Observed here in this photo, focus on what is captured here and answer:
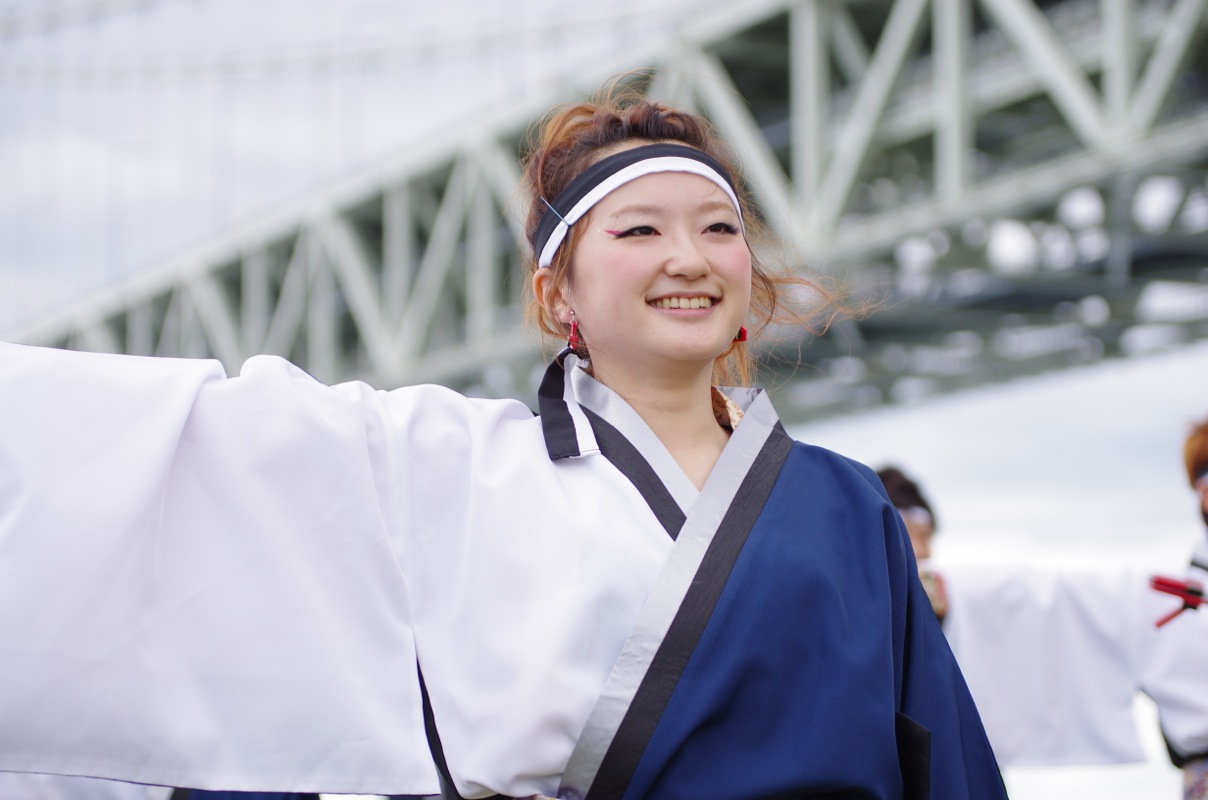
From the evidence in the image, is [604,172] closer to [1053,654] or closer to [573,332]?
[573,332]

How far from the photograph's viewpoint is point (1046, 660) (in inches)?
153

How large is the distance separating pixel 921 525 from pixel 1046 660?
→ 25.8 inches

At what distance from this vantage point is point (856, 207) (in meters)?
13.5

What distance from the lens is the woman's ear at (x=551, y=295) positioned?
1.83 metres

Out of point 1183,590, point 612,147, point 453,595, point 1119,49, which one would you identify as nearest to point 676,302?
point 612,147

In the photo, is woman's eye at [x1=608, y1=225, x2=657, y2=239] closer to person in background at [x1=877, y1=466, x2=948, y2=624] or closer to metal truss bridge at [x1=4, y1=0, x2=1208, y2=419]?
metal truss bridge at [x1=4, y1=0, x2=1208, y2=419]

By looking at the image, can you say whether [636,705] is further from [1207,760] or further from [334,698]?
[1207,760]

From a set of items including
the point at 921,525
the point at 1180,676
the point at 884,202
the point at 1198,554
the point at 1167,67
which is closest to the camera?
the point at 1198,554

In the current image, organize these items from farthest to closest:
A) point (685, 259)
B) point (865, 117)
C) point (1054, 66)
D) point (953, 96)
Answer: point (865, 117), point (953, 96), point (1054, 66), point (685, 259)

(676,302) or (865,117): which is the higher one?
(865,117)

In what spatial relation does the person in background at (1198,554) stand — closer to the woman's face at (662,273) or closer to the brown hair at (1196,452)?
the brown hair at (1196,452)

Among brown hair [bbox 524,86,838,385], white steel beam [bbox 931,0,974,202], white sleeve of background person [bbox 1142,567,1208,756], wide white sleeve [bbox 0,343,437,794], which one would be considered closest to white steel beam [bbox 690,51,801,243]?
white steel beam [bbox 931,0,974,202]

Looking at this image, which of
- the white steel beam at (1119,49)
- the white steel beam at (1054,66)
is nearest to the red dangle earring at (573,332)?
the white steel beam at (1119,49)

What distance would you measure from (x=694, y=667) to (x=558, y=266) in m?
0.64
